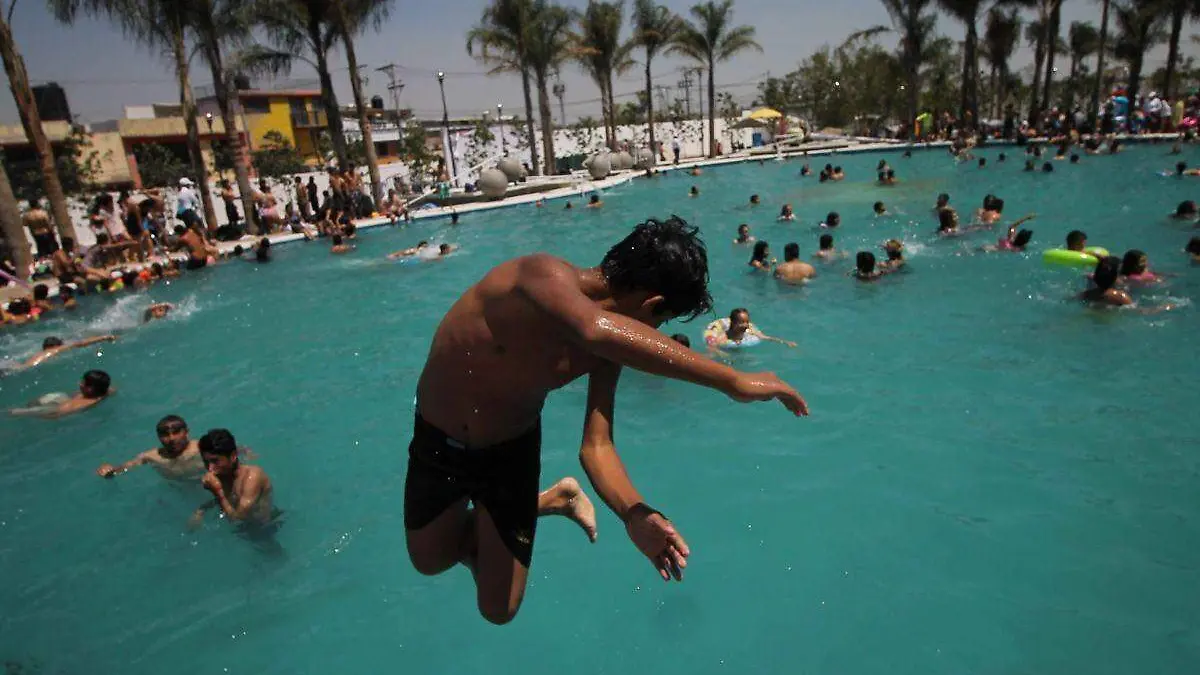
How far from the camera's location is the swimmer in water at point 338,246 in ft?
60.7

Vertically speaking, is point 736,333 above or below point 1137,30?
below

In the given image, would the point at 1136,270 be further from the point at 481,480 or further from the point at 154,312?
the point at 154,312

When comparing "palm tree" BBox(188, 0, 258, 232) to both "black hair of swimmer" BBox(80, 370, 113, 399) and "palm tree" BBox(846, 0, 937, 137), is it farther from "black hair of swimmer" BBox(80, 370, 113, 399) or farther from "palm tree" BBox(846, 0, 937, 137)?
"palm tree" BBox(846, 0, 937, 137)

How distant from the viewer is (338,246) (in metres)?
18.6

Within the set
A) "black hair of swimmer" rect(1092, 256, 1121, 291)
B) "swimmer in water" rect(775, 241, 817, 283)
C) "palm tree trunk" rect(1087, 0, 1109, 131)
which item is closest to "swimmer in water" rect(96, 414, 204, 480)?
"swimmer in water" rect(775, 241, 817, 283)

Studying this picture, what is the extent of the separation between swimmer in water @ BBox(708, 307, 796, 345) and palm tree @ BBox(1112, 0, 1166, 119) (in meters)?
32.7

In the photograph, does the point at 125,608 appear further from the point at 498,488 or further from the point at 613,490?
the point at 613,490

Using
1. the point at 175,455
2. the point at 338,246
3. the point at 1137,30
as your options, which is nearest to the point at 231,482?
the point at 175,455

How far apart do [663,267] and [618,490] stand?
71 cm

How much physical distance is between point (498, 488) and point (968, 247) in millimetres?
13238

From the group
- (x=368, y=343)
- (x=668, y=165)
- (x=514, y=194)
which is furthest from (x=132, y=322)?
(x=668, y=165)

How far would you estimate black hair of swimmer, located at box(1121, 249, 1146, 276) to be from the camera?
9375 mm

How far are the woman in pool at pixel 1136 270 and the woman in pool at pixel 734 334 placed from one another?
4564 mm

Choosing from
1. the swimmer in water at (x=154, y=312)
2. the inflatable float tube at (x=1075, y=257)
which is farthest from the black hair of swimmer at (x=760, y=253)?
the swimmer in water at (x=154, y=312)
